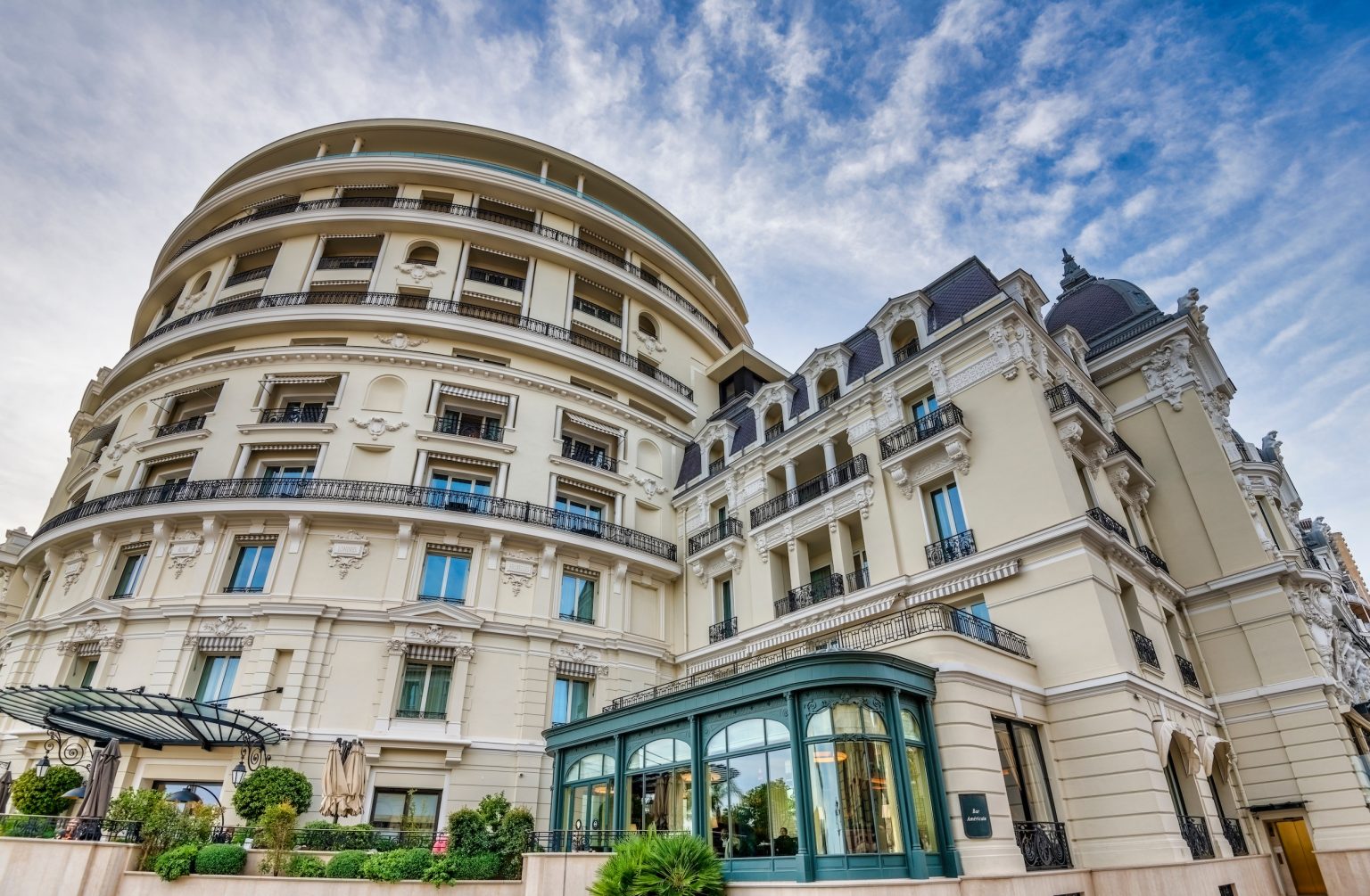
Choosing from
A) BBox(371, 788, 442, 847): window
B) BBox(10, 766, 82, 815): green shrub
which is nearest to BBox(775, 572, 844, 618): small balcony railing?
BBox(371, 788, 442, 847): window

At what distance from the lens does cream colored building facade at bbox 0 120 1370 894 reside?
14.8 m

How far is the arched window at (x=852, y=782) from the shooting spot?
11898 mm

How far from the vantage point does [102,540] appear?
24.2 metres

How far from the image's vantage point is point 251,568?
23484 millimetres

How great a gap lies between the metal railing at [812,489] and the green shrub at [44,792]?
2016 cm

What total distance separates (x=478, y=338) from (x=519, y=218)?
8.55 meters

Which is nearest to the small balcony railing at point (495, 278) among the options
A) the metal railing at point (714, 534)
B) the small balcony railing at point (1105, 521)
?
the metal railing at point (714, 534)

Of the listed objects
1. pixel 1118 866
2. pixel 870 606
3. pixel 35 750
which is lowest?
pixel 1118 866

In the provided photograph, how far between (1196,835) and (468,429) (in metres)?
24.7

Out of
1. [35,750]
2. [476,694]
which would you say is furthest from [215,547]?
[476,694]

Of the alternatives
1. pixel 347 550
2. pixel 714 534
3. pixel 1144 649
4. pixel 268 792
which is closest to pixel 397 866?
pixel 268 792

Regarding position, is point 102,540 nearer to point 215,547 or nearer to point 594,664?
point 215,547

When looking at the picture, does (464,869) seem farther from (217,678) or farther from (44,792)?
(217,678)

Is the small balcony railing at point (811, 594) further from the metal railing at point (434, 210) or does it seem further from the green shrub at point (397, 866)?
the metal railing at point (434, 210)
